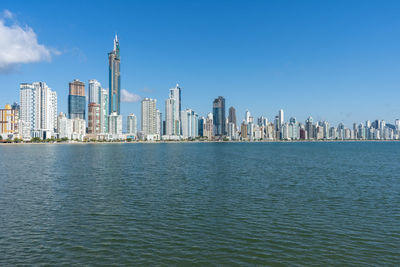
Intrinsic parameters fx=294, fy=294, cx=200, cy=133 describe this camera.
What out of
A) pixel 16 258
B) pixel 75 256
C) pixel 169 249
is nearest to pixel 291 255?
pixel 169 249

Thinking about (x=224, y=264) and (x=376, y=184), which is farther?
(x=376, y=184)

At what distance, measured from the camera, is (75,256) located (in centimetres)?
2253

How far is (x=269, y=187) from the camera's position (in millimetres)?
51312

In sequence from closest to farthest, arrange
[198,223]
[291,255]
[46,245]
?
[291,255] < [46,245] < [198,223]

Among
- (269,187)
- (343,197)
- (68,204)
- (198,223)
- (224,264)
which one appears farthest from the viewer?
(269,187)

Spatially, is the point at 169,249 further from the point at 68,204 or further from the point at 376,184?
the point at 376,184

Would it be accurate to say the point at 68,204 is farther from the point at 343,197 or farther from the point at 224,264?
the point at 343,197

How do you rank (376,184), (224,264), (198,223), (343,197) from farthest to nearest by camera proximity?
1. (376,184)
2. (343,197)
3. (198,223)
4. (224,264)

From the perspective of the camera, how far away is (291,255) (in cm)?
2273

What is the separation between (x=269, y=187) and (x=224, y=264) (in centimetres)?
3169

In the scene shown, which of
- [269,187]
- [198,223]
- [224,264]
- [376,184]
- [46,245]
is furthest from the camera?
[376,184]

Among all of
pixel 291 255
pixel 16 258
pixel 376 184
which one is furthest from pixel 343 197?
pixel 16 258

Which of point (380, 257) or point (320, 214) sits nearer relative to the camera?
point (380, 257)

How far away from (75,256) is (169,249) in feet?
23.6
